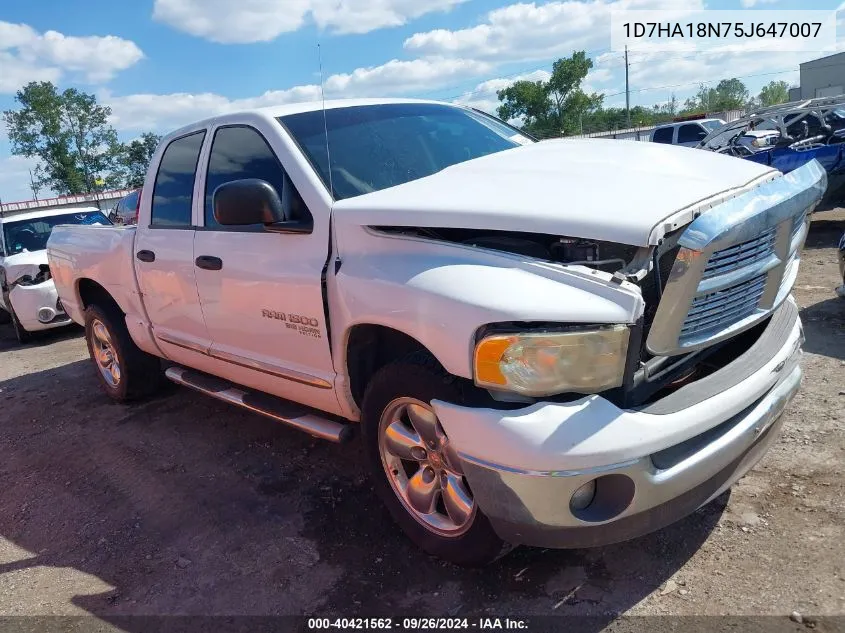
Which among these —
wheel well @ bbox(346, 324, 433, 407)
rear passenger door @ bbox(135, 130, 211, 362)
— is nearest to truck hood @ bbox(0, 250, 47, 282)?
rear passenger door @ bbox(135, 130, 211, 362)

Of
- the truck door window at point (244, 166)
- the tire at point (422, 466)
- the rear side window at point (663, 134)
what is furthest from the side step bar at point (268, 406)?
the rear side window at point (663, 134)

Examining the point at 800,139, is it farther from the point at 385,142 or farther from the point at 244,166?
the point at 244,166

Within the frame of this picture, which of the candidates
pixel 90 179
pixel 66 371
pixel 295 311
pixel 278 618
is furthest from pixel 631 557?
pixel 90 179

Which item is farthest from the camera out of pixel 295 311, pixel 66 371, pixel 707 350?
pixel 66 371

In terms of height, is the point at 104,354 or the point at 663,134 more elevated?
the point at 663,134

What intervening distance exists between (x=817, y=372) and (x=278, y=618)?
3634 millimetres

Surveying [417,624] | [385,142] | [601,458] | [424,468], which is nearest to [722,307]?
[601,458]

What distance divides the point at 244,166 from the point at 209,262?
1.84 feet

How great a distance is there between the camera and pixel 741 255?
2461 mm

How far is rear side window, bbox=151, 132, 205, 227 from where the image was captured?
4.10 m

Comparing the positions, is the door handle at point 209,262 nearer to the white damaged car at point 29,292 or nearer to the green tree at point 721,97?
the white damaged car at point 29,292

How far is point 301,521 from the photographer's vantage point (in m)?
3.35

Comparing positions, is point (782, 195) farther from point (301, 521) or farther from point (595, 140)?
point (301, 521)

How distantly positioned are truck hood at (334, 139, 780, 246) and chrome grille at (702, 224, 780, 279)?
180 mm
